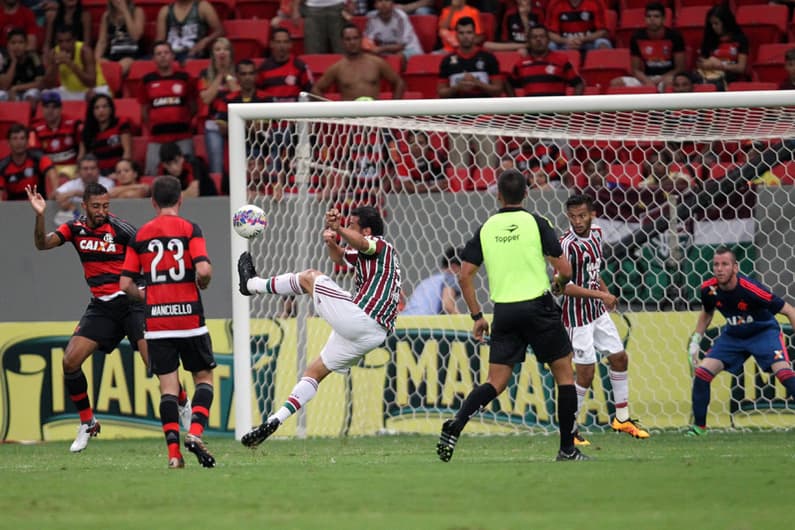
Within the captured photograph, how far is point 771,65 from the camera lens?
51.6ft

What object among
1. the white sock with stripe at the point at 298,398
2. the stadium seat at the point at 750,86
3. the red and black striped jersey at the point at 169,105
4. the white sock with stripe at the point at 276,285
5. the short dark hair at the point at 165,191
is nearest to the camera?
the short dark hair at the point at 165,191

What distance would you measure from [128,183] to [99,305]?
410 cm

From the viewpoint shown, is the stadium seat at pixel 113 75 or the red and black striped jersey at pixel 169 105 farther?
the stadium seat at pixel 113 75

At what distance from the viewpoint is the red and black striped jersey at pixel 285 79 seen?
50.8 feet

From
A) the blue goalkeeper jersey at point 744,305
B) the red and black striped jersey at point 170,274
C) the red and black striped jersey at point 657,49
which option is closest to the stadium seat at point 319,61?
the red and black striped jersey at point 657,49

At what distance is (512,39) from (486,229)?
27.6 feet

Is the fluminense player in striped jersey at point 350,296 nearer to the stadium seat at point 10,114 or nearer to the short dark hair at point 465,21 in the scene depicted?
the short dark hair at point 465,21

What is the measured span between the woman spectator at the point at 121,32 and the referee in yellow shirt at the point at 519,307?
10.0 meters

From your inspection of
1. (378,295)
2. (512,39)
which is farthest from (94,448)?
(512,39)

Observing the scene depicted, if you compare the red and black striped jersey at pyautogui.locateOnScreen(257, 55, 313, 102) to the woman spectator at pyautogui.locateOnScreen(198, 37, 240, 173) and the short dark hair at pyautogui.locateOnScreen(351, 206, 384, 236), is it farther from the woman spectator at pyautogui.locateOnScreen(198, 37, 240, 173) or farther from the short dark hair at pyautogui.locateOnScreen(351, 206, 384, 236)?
the short dark hair at pyautogui.locateOnScreen(351, 206, 384, 236)

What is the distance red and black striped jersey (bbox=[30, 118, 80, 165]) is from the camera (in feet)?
53.0

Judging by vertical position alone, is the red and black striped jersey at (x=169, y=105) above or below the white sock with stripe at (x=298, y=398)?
above

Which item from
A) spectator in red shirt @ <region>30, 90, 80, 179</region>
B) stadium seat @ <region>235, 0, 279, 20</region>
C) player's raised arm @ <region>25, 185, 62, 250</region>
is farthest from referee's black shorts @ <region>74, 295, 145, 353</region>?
stadium seat @ <region>235, 0, 279, 20</region>

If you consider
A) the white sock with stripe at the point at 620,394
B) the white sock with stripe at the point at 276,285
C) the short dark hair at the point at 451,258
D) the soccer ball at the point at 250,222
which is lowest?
the white sock with stripe at the point at 620,394
